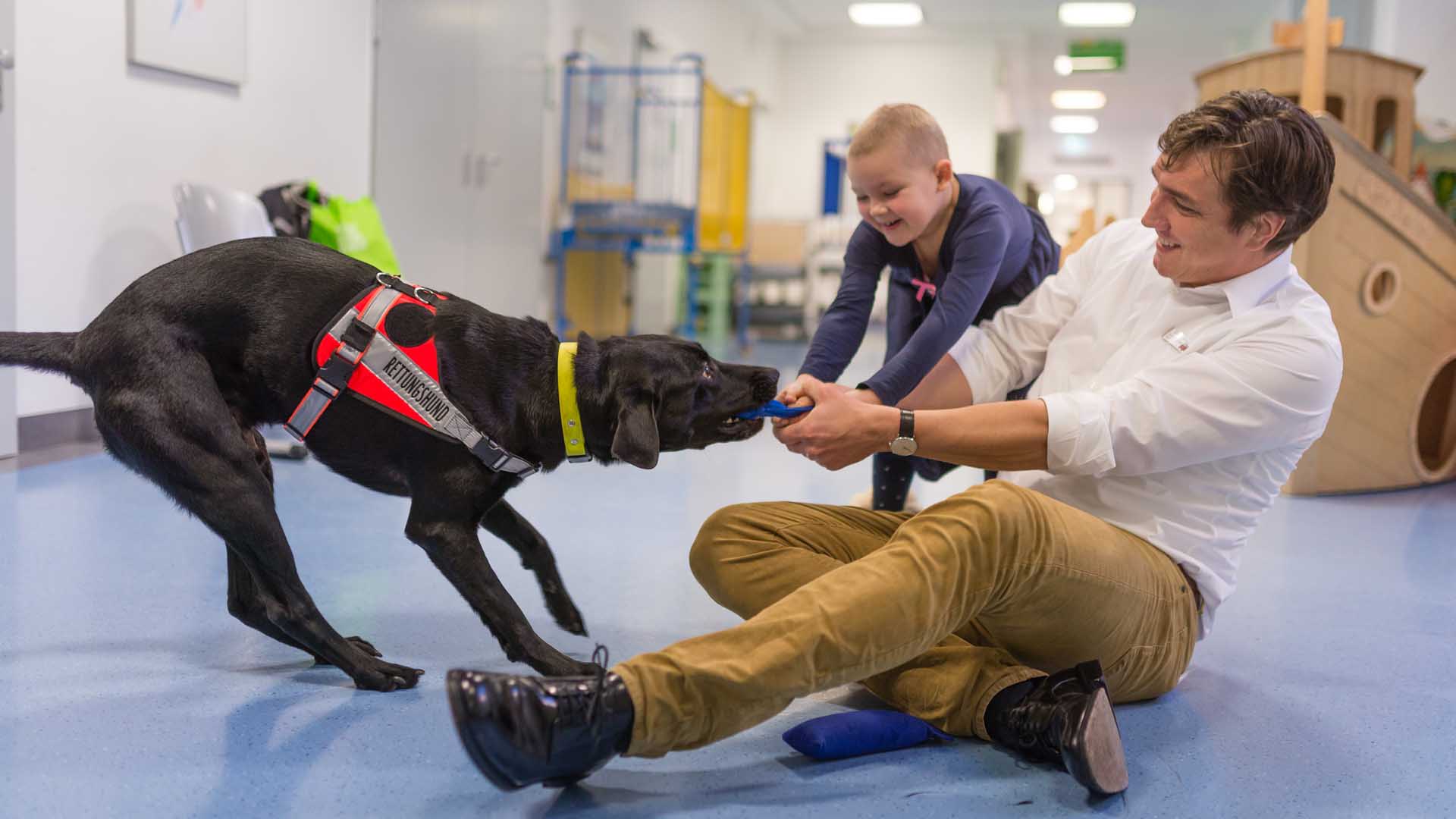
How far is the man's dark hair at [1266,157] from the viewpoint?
4.80 feet

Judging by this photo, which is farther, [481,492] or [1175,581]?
[481,492]

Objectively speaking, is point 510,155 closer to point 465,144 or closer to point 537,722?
point 465,144

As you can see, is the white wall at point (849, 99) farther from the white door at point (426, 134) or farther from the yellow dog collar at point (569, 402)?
the yellow dog collar at point (569, 402)

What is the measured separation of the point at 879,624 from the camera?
4.17ft

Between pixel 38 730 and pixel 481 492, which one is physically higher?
pixel 481 492

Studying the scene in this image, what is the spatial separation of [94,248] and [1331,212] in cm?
410

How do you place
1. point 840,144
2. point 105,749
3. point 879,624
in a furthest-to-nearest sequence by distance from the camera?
point 840,144, point 105,749, point 879,624

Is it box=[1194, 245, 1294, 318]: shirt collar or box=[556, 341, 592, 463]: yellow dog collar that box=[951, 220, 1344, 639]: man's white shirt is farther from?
box=[556, 341, 592, 463]: yellow dog collar

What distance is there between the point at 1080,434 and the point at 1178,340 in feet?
0.75

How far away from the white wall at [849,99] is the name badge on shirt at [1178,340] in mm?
11438

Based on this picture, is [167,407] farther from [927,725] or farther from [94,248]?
[94,248]

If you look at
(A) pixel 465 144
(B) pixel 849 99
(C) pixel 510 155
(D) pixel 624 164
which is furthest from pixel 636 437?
(B) pixel 849 99

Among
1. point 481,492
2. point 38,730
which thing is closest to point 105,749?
point 38,730

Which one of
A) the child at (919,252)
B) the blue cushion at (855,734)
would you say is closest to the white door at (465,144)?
the child at (919,252)
